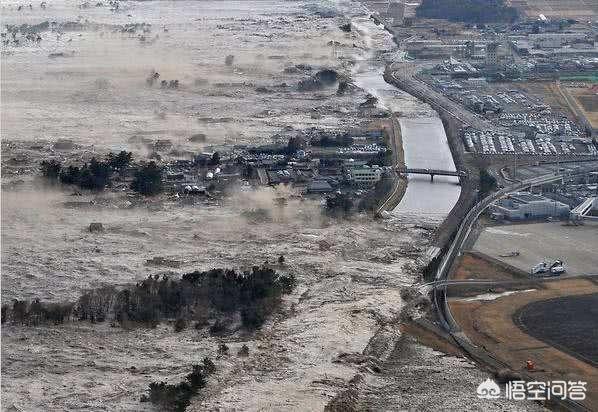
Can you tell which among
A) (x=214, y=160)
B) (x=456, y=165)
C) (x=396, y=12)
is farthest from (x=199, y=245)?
(x=396, y=12)

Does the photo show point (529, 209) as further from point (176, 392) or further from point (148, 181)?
point (176, 392)

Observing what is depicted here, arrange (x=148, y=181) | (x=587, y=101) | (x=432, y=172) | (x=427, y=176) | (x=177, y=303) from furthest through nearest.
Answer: (x=587, y=101)
(x=427, y=176)
(x=432, y=172)
(x=148, y=181)
(x=177, y=303)

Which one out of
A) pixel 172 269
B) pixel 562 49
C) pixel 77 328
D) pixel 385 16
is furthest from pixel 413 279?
pixel 385 16

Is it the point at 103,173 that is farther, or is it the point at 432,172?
the point at 432,172

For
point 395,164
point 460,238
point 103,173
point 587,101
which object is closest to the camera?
point 460,238

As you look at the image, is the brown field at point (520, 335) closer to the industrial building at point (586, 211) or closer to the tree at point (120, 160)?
the industrial building at point (586, 211)

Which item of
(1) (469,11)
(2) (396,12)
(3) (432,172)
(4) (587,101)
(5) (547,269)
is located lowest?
(2) (396,12)

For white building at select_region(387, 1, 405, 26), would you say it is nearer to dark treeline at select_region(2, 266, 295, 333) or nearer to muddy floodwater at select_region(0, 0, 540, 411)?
muddy floodwater at select_region(0, 0, 540, 411)

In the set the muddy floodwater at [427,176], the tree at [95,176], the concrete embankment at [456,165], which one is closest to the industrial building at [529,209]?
the concrete embankment at [456,165]
